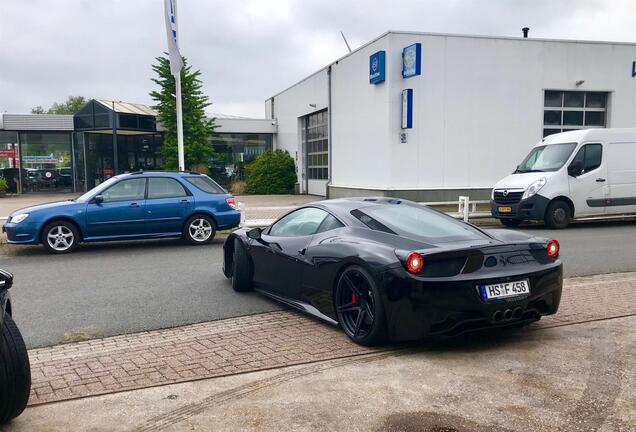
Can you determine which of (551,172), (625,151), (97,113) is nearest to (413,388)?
(551,172)

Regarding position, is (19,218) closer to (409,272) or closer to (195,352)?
(195,352)

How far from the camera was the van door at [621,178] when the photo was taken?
49.9ft

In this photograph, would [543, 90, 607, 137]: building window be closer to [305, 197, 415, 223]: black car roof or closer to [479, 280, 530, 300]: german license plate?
[305, 197, 415, 223]: black car roof

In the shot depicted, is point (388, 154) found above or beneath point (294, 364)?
above

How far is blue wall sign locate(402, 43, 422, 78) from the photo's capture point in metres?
18.9

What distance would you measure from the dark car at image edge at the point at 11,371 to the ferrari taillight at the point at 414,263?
2775 mm

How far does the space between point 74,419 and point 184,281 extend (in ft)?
14.9

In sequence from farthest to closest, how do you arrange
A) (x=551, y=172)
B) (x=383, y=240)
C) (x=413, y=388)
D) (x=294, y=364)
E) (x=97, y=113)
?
1. (x=97, y=113)
2. (x=551, y=172)
3. (x=383, y=240)
4. (x=294, y=364)
5. (x=413, y=388)

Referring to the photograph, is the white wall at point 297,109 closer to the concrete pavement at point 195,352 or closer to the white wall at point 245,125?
the white wall at point 245,125

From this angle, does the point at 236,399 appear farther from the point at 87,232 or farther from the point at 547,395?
the point at 87,232

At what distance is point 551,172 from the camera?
48.8 feet

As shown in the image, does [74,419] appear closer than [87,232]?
Yes

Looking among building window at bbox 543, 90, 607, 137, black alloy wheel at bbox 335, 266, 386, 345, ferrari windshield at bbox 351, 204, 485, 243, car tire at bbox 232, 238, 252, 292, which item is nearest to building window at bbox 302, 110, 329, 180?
building window at bbox 543, 90, 607, 137

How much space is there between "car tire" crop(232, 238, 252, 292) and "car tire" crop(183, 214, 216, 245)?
479 cm
